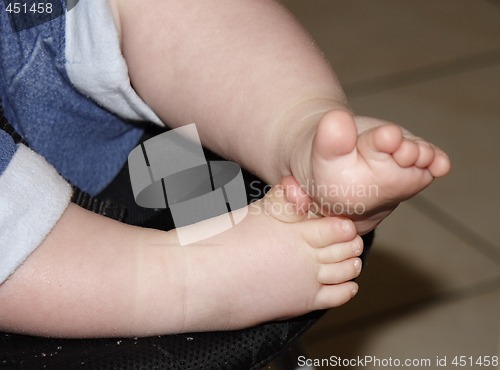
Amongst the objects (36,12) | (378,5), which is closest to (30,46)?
(36,12)

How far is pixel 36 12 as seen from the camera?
54 centimetres

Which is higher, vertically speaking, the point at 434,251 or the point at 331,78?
the point at 331,78

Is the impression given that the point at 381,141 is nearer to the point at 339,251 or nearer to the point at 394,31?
the point at 339,251

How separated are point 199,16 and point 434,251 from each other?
1.76 ft

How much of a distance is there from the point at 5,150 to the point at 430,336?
566 millimetres

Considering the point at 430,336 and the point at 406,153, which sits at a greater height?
the point at 406,153

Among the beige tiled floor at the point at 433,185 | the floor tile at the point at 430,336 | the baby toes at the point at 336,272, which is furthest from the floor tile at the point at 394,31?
the baby toes at the point at 336,272

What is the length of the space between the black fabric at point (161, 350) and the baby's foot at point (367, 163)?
9 centimetres

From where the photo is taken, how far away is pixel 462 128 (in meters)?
1.22

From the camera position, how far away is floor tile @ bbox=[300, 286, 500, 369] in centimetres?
86

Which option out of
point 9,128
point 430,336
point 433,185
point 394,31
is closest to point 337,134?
point 9,128

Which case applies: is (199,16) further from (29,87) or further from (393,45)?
(393,45)

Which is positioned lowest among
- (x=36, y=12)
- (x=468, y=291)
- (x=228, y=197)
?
(x=468, y=291)

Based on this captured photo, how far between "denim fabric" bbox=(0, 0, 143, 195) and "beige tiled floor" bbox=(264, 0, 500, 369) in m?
0.27
